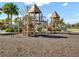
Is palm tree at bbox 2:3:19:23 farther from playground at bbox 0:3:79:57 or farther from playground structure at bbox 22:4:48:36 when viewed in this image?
playground structure at bbox 22:4:48:36

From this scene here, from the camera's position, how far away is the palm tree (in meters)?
5.98

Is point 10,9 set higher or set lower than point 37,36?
higher

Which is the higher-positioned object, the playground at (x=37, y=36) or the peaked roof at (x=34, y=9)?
the peaked roof at (x=34, y=9)

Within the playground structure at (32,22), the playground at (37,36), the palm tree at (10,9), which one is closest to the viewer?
the playground at (37,36)

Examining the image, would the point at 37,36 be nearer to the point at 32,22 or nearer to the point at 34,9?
the point at 32,22

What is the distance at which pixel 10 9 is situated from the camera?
244 inches

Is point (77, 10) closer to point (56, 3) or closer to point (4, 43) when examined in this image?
point (56, 3)

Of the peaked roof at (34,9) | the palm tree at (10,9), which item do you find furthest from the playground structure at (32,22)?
the palm tree at (10,9)

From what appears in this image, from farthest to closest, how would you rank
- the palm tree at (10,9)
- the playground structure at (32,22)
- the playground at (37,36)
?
the playground structure at (32,22) < the palm tree at (10,9) < the playground at (37,36)

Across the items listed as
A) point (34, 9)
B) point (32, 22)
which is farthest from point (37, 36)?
point (34, 9)

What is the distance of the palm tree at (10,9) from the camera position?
235 inches

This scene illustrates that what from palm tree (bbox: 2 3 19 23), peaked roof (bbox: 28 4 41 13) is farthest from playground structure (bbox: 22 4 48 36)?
palm tree (bbox: 2 3 19 23)

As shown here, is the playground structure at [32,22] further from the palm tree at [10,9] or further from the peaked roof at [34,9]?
the palm tree at [10,9]

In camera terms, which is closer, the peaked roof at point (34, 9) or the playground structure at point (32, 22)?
the peaked roof at point (34, 9)
